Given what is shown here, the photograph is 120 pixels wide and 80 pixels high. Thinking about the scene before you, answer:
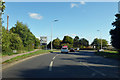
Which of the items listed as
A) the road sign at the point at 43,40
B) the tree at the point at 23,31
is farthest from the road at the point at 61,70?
the road sign at the point at 43,40

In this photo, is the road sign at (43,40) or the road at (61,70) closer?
the road at (61,70)

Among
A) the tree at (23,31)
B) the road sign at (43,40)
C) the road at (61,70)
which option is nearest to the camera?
the road at (61,70)

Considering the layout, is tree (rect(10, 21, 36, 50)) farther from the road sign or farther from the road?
the road

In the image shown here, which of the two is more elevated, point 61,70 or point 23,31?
point 23,31

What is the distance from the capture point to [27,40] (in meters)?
38.1

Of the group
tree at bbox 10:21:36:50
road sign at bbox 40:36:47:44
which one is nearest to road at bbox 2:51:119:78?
tree at bbox 10:21:36:50

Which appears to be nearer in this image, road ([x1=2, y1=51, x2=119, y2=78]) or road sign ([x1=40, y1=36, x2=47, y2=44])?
road ([x1=2, y1=51, x2=119, y2=78])

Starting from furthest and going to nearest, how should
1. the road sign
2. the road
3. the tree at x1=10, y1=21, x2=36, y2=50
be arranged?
the road sign → the tree at x1=10, y1=21, x2=36, y2=50 → the road

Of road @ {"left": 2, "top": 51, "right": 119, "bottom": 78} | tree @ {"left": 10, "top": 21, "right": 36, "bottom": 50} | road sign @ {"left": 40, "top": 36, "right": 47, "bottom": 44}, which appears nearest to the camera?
road @ {"left": 2, "top": 51, "right": 119, "bottom": 78}

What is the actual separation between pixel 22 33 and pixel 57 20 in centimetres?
1265

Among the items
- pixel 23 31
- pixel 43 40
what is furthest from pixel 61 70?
pixel 43 40

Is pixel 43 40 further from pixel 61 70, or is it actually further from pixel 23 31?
pixel 61 70

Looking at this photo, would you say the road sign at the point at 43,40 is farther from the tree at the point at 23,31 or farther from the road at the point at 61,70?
the road at the point at 61,70

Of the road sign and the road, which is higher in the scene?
the road sign
